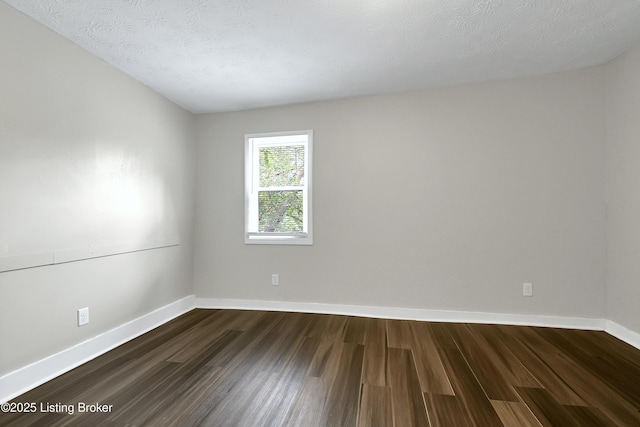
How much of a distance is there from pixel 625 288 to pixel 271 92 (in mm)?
3895

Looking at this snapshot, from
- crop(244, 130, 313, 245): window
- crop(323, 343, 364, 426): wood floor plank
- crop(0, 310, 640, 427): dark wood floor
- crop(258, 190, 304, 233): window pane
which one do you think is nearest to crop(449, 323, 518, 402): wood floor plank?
crop(0, 310, 640, 427): dark wood floor

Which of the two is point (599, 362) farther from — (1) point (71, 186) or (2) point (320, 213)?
(1) point (71, 186)

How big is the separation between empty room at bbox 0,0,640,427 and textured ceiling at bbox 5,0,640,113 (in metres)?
0.02

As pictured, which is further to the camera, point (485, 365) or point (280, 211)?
point (280, 211)

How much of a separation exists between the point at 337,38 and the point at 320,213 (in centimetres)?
179

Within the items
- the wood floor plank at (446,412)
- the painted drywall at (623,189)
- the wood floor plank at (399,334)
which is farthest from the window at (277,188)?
the painted drywall at (623,189)

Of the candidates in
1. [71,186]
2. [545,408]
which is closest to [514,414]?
[545,408]

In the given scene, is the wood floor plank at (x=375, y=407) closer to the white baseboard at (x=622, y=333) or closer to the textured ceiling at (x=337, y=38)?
the white baseboard at (x=622, y=333)

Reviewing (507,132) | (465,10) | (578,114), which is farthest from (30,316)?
Answer: (578,114)

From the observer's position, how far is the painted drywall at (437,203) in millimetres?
2697

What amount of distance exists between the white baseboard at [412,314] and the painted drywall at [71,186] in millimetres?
870

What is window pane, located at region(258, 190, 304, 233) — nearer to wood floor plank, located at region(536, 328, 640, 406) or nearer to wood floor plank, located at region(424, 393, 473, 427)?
wood floor plank, located at region(424, 393, 473, 427)

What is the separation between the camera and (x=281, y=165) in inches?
137

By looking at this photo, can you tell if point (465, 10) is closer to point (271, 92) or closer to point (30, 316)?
point (271, 92)
